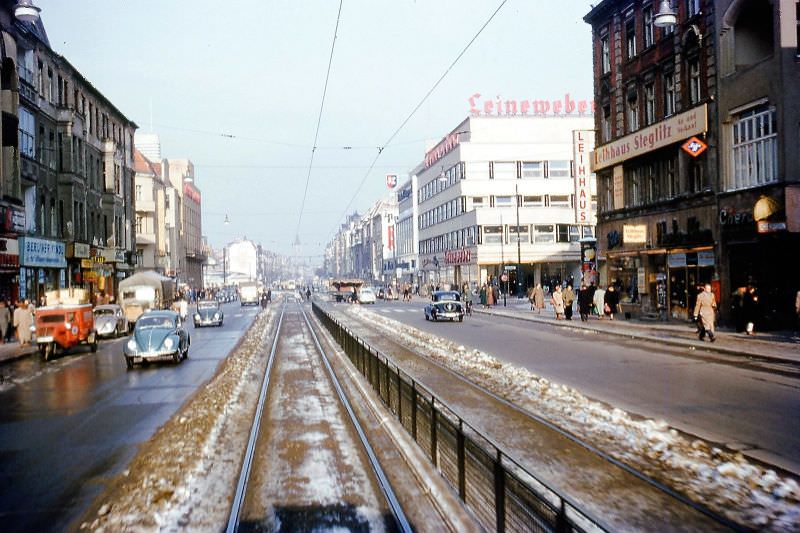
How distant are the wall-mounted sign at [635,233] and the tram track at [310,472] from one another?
22.0 m

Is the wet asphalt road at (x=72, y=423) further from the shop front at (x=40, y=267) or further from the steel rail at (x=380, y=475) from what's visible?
the shop front at (x=40, y=267)

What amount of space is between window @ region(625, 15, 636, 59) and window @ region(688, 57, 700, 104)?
5.21 m

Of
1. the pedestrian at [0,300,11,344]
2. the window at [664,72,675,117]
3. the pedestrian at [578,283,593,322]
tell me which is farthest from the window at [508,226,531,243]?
the pedestrian at [0,300,11,344]

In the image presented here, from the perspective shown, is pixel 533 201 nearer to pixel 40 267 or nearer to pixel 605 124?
pixel 605 124

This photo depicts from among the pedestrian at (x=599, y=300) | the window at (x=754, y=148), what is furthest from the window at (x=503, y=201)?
the window at (x=754, y=148)

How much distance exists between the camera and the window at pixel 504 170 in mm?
76375

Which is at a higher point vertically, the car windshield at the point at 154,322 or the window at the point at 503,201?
the window at the point at 503,201

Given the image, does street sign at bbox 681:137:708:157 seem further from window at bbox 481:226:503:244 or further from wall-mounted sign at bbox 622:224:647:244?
window at bbox 481:226:503:244

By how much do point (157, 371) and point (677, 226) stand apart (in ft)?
72.0

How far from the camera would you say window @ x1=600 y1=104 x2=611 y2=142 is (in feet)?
125

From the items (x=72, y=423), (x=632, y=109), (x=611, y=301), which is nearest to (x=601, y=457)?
(x=72, y=423)

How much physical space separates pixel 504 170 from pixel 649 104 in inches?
1680

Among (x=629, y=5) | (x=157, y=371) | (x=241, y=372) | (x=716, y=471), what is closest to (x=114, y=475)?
(x=716, y=471)

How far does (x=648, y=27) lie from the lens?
3388cm
